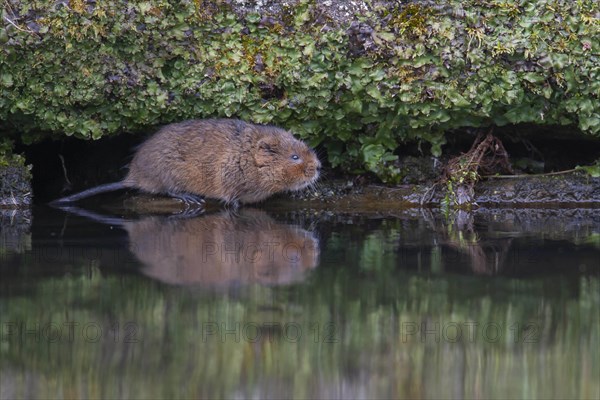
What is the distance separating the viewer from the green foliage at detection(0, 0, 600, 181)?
6.18 m

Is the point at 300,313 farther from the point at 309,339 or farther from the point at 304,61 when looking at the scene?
the point at 304,61

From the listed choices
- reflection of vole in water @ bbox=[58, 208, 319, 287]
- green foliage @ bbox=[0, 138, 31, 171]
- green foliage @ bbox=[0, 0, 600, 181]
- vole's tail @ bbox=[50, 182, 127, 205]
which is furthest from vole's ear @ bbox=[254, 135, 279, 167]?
green foliage @ bbox=[0, 138, 31, 171]

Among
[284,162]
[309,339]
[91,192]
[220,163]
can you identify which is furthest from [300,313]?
[91,192]

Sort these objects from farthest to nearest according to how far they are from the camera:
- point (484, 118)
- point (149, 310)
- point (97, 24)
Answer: point (484, 118) < point (97, 24) < point (149, 310)

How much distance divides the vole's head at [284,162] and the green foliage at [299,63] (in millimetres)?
347

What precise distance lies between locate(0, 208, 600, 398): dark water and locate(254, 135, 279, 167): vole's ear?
1250mm

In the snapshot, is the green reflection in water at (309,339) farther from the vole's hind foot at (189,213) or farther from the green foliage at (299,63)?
the vole's hind foot at (189,213)

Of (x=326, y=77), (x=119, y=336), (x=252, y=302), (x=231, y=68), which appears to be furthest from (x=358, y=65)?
(x=119, y=336)

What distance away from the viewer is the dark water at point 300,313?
3268mm

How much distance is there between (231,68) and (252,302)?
2.67 metres

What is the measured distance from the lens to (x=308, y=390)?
3182 millimetres

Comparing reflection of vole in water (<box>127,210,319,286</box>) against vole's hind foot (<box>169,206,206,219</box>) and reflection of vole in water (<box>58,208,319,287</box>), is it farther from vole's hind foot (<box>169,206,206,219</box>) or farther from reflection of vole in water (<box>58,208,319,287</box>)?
vole's hind foot (<box>169,206,206,219</box>)

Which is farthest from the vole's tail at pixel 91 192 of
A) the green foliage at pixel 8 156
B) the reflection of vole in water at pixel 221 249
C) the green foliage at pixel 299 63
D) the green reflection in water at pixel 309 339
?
the green reflection in water at pixel 309 339

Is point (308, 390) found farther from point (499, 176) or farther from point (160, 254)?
point (499, 176)
